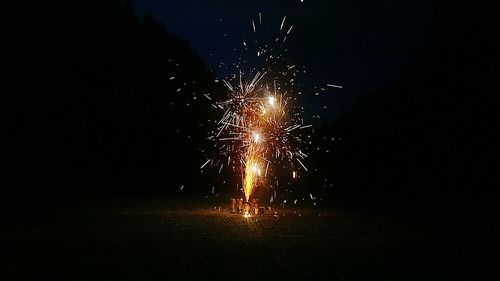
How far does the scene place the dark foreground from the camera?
10.7m

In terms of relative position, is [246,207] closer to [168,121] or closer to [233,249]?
[233,249]

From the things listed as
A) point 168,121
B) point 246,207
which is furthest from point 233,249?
point 168,121

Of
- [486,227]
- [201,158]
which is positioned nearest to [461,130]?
[486,227]

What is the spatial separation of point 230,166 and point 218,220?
30.1 metres

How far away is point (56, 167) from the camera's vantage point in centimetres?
3297

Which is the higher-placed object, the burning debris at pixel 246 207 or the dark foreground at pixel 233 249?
the burning debris at pixel 246 207

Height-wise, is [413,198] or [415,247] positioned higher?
[413,198]

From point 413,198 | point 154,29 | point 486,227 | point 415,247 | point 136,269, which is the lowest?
point 136,269

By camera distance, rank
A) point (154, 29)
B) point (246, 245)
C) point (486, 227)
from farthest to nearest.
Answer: point (154, 29) < point (486, 227) < point (246, 245)

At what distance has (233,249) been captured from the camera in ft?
43.8

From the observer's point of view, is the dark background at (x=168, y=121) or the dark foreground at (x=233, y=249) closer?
the dark foreground at (x=233, y=249)

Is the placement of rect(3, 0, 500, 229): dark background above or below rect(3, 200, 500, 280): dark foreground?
above

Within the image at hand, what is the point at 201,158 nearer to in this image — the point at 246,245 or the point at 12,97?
the point at 12,97

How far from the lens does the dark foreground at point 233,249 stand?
1069cm
